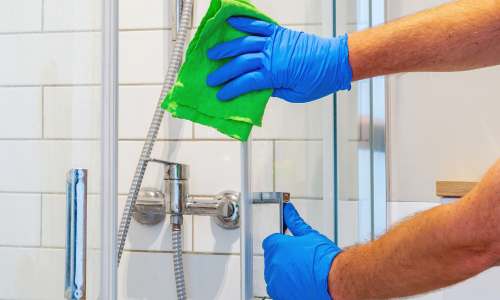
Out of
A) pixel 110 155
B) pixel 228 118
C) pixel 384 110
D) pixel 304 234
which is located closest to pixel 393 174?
pixel 384 110

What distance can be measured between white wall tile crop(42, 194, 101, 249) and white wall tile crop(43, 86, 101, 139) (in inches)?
2.9

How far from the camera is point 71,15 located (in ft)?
1.57

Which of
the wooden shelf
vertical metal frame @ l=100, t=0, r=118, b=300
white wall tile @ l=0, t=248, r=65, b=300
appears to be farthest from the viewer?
the wooden shelf

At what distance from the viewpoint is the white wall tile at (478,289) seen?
0.95 meters

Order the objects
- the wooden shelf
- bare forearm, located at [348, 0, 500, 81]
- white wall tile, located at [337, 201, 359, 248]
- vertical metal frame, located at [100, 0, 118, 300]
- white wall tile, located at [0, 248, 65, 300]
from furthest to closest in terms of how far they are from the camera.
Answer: the wooden shelf < white wall tile, located at [337, 201, 359, 248] < bare forearm, located at [348, 0, 500, 81] < vertical metal frame, located at [100, 0, 118, 300] < white wall tile, located at [0, 248, 65, 300]

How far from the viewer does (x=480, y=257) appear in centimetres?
49

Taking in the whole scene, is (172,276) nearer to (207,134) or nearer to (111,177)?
(207,134)

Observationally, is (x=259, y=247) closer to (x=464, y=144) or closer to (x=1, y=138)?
(x=1, y=138)

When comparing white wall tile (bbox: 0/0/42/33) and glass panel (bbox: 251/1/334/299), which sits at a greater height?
white wall tile (bbox: 0/0/42/33)

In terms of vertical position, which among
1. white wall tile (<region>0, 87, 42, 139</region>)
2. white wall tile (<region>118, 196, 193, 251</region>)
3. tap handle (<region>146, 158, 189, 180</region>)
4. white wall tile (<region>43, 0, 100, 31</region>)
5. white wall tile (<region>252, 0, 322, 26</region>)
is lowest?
white wall tile (<region>118, 196, 193, 251</region>)

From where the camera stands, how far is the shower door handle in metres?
0.46

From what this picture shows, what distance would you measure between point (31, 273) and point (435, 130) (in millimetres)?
963

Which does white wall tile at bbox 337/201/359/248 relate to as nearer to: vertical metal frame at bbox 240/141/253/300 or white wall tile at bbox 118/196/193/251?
vertical metal frame at bbox 240/141/253/300

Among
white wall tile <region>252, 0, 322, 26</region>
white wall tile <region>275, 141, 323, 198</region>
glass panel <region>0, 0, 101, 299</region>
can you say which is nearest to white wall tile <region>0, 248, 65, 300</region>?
glass panel <region>0, 0, 101, 299</region>
